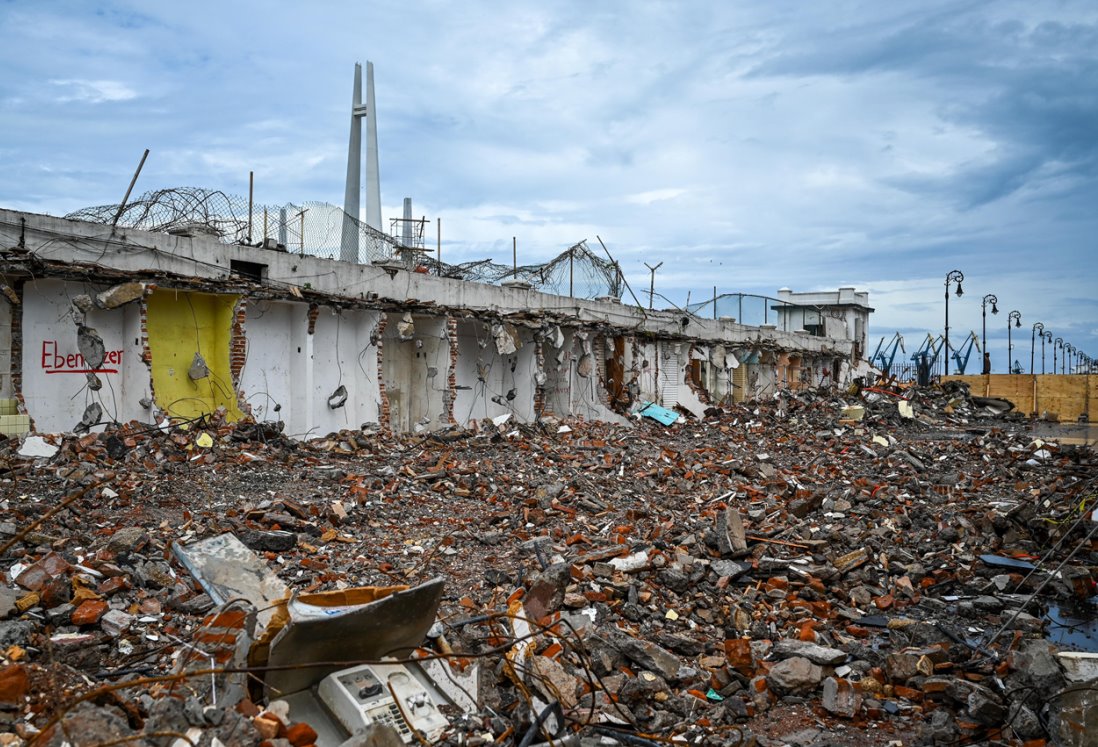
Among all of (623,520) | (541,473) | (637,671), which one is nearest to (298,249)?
(541,473)

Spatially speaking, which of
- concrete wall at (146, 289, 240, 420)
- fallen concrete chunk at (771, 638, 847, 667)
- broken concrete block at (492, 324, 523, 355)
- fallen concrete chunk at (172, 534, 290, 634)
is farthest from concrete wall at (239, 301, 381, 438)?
fallen concrete chunk at (771, 638, 847, 667)

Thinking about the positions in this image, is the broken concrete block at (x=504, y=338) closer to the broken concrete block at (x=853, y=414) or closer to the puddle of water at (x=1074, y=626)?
the broken concrete block at (x=853, y=414)

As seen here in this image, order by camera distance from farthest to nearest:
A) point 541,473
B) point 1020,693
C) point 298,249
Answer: point 298,249, point 541,473, point 1020,693

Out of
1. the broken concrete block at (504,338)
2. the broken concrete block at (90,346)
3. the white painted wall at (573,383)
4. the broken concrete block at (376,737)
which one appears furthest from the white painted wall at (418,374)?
the broken concrete block at (376,737)

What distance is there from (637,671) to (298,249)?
12.0 metres

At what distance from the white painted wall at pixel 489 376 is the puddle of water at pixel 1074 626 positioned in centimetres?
1237

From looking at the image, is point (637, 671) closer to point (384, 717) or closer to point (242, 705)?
point (384, 717)

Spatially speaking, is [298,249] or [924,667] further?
[298,249]

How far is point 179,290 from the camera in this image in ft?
40.1

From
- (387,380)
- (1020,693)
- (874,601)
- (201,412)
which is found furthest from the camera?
(387,380)

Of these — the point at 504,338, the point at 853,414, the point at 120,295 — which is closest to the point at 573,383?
the point at 504,338

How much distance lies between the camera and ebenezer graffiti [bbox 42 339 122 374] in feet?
36.0

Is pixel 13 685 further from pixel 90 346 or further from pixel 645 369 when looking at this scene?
pixel 645 369

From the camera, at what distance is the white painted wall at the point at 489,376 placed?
17.7 metres
